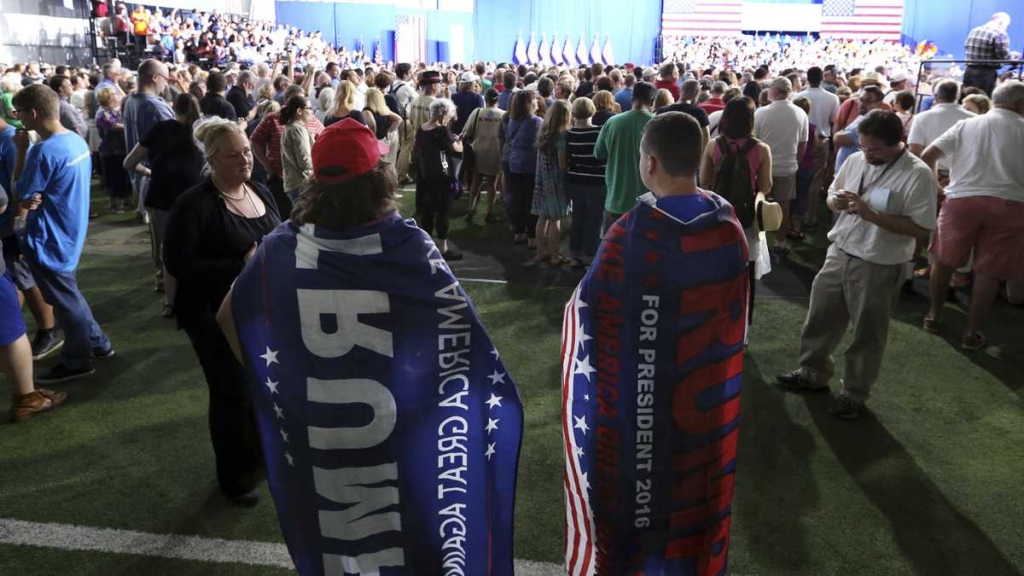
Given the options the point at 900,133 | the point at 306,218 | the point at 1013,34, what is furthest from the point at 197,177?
the point at 1013,34

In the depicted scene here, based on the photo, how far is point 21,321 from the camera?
4.24m

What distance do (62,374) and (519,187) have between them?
14.6 feet

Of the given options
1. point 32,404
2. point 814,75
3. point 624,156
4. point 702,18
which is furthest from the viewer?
point 702,18

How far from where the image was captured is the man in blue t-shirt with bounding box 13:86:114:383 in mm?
4625

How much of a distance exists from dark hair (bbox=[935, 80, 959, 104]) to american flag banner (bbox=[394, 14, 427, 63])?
22.4 m

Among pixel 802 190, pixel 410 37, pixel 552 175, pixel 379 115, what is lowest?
pixel 802 190

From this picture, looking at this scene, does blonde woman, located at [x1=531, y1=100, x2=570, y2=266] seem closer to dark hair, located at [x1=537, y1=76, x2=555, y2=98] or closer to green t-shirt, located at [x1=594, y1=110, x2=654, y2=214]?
green t-shirt, located at [x1=594, y1=110, x2=654, y2=214]

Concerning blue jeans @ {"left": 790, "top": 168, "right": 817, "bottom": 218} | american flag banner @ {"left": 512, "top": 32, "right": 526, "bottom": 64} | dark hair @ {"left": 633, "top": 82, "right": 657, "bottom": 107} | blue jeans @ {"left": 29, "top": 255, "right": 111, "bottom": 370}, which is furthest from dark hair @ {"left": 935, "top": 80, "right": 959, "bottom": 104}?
american flag banner @ {"left": 512, "top": 32, "right": 526, "bottom": 64}

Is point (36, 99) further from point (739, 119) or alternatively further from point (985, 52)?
point (985, 52)

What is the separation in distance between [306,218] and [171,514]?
82.0 inches

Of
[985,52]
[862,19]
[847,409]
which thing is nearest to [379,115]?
[847,409]

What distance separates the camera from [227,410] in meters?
3.53

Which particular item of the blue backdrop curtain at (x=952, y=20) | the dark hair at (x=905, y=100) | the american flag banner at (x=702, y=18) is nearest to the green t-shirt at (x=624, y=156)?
the dark hair at (x=905, y=100)

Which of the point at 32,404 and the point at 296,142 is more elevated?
the point at 296,142
